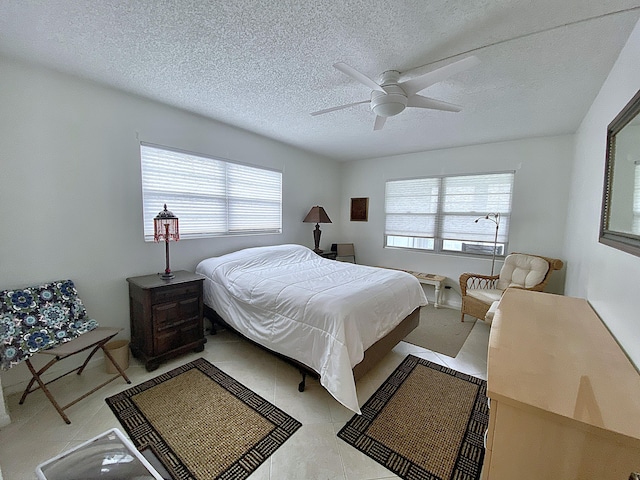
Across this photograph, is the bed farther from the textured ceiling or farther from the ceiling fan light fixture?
the textured ceiling

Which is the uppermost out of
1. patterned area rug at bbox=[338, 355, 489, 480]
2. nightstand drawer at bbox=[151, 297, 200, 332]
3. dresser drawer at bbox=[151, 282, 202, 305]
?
dresser drawer at bbox=[151, 282, 202, 305]

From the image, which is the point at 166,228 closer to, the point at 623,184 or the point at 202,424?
the point at 202,424

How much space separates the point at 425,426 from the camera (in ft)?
5.73

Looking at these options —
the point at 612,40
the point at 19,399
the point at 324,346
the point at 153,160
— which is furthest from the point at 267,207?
the point at 612,40

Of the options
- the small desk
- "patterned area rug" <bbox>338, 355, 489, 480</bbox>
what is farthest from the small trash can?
the small desk

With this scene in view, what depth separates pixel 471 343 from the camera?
2908 mm

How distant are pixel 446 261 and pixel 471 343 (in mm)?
1527

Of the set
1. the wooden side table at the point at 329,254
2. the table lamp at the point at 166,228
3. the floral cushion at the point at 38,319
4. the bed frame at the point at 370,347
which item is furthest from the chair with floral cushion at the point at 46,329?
the wooden side table at the point at 329,254

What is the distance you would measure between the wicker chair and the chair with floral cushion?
3735mm

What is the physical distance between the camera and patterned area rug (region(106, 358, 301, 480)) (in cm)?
147

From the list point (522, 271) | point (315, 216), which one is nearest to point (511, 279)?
point (522, 271)

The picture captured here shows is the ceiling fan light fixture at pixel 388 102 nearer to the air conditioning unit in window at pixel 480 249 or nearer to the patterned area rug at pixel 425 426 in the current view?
Result: the patterned area rug at pixel 425 426

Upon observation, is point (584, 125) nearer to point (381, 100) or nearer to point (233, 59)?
point (381, 100)

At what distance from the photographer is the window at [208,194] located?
270 cm
